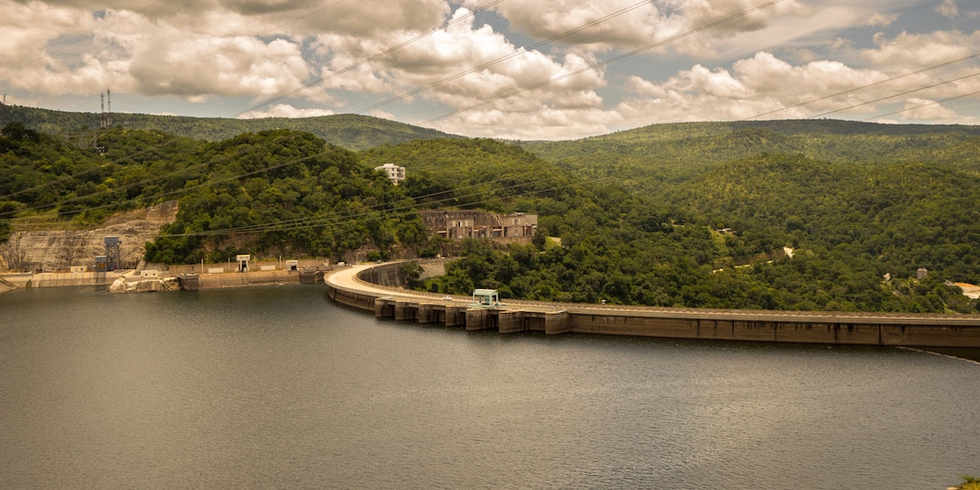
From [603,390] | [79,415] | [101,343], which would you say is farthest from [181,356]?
[603,390]

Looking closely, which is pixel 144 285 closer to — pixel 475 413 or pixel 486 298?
pixel 486 298

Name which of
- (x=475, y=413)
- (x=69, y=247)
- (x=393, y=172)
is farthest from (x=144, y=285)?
(x=475, y=413)

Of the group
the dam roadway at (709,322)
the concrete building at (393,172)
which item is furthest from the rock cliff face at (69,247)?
the dam roadway at (709,322)

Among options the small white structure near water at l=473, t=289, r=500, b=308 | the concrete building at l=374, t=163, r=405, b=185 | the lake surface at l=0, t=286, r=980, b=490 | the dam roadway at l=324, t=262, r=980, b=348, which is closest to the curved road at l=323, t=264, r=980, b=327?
the dam roadway at l=324, t=262, r=980, b=348

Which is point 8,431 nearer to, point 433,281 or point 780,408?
point 780,408

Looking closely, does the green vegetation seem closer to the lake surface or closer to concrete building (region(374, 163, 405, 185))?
concrete building (region(374, 163, 405, 185))
